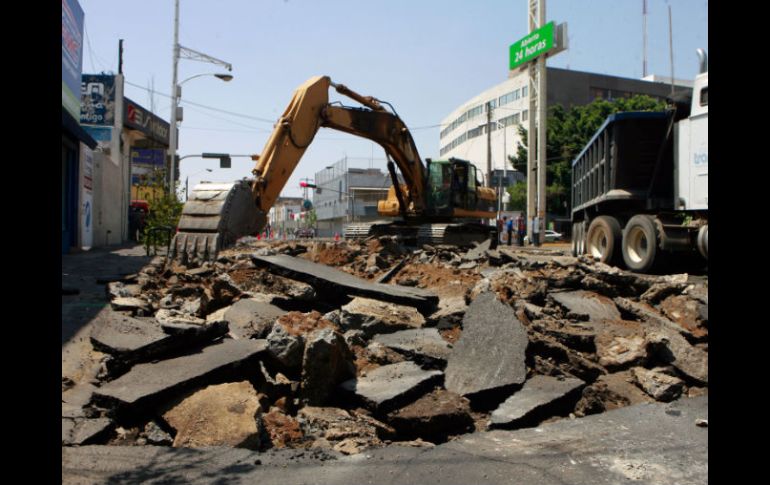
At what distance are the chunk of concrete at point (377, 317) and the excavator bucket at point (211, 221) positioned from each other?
12.8ft

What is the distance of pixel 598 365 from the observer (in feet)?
17.1

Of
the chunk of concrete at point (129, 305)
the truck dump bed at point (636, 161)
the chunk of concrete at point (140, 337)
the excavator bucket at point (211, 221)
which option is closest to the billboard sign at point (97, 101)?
the excavator bucket at point (211, 221)

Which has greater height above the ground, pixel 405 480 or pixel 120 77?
pixel 120 77

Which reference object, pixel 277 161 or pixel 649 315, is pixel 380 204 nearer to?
pixel 277 161

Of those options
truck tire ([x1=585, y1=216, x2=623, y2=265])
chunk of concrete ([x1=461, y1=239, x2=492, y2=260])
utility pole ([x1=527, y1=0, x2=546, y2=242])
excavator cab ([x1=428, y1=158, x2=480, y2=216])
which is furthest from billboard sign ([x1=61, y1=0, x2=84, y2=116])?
utility pole ([x1=527, y1=0, x2=546, y2=242])

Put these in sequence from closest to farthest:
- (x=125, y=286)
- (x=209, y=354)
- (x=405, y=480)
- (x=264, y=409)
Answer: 1. (x=405, y=480)
2. (x=264, y=409)
3. (x=209, y=354)
4. (x=125, y=286)

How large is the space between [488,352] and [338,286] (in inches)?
99.6

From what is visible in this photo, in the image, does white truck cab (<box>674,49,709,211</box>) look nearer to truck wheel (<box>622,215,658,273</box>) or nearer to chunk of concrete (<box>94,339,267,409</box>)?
truck wheel (<box>622,215,658,273</box>)

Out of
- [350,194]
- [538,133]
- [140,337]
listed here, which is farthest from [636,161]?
[350,194]

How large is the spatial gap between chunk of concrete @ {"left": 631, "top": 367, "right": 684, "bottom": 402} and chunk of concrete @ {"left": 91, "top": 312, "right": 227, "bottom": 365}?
142 inches
